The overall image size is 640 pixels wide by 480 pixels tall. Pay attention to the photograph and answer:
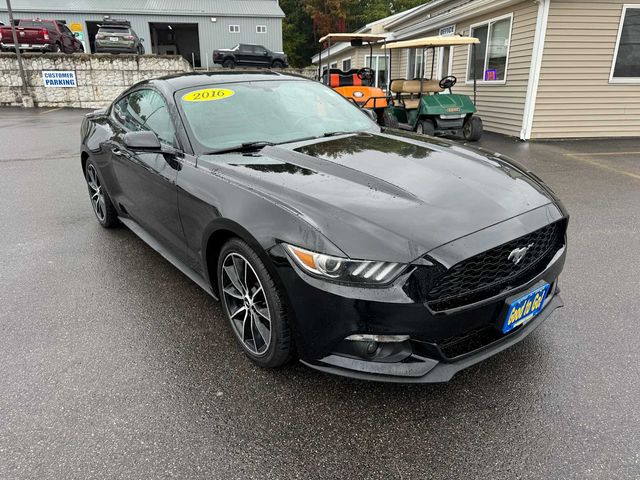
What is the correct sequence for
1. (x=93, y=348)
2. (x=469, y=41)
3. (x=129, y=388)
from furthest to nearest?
(x=469, y=41), (x=93, y=348), (x=129, y=388)

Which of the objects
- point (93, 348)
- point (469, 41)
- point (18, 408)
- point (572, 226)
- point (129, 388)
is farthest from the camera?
point (469, 41)

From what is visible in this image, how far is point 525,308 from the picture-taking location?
2.24 metres

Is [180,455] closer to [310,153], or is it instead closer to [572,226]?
[310,153]

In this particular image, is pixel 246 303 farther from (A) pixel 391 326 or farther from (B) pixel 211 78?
(B) pixel 211 78

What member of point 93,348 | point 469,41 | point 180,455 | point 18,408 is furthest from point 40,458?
point 469,41

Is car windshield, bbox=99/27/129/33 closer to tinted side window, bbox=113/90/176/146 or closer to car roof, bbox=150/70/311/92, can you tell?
tinted side window, bbox=113/90/176/146

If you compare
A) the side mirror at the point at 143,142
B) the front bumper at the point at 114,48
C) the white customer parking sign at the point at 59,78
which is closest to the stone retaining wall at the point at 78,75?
the white customer parking sign at the point at 59,78

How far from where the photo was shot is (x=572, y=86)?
33.2 ft

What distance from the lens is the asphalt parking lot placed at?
1.94 m

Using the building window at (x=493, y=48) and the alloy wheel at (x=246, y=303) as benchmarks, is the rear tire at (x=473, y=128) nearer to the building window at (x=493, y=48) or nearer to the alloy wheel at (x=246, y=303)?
the building window at (x=493, y=48)

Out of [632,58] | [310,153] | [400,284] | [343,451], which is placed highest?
[632,58]

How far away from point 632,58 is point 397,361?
11294 mm

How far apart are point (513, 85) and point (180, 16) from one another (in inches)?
1015

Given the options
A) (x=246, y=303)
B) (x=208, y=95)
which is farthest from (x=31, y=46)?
(x=246, y=303)
